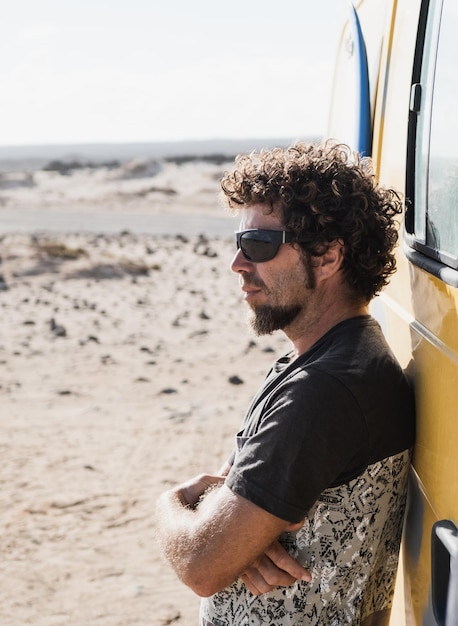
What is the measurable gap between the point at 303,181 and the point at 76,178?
59235mm

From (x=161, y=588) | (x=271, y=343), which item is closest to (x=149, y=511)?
(x=161, y=588)

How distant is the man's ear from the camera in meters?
2.19

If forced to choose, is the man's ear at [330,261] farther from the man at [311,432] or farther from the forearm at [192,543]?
Answer: the forearm at [192,543]

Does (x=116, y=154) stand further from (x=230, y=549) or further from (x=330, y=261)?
(x=230, y=549)

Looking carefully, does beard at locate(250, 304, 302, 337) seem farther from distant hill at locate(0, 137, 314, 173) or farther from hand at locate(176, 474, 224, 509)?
distant hill at locate(0, 137, 314, 173)

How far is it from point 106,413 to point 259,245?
485 cm

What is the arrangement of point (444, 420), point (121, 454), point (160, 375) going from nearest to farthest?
point (444, 420) < point (121, 454) < point (160, 375)

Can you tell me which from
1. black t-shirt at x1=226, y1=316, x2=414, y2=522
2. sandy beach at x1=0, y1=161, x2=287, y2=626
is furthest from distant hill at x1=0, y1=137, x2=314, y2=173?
black t-shirt at x1=226, y1=316, x2=414, y2=522

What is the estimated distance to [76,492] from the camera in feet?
17.2

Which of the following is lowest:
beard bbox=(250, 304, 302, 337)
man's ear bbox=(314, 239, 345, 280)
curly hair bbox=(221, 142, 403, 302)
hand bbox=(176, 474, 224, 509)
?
hand bbox=(176, 474, 224, 509)

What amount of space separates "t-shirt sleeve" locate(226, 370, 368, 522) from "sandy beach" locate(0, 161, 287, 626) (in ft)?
7.35

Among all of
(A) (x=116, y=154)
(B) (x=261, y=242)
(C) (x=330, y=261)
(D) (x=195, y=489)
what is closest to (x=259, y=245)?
(B) (x=261, y=242)

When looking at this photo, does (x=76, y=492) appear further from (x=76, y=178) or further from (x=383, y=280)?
(x=76, y=178)

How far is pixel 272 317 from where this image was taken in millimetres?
2234
